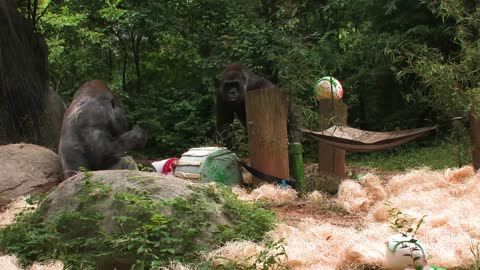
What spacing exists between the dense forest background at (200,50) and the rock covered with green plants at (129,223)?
6056 mm

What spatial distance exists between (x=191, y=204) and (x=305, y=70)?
284cm

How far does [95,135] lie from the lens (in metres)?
6.25

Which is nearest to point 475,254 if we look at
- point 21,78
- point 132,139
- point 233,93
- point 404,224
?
point 404,224

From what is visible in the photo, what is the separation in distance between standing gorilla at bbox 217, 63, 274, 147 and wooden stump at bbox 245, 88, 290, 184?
3.71 ft

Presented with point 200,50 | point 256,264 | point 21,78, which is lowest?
point 256,264

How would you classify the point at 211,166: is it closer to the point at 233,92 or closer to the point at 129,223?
the point at 233,92

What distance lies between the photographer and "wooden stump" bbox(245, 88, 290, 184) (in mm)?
6375

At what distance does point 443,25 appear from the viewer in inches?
423

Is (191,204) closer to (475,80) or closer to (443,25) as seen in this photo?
(475,80)

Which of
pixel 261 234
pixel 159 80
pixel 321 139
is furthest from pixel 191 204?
pixel 159 80

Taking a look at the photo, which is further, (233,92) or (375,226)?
(233,92)

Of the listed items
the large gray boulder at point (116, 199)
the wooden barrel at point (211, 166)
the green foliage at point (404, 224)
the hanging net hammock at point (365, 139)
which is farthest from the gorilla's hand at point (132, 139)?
the green foliage at point (404, 224)

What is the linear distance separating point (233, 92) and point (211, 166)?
159 centimetres

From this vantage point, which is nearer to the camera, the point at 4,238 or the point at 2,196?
the point at 4,238
